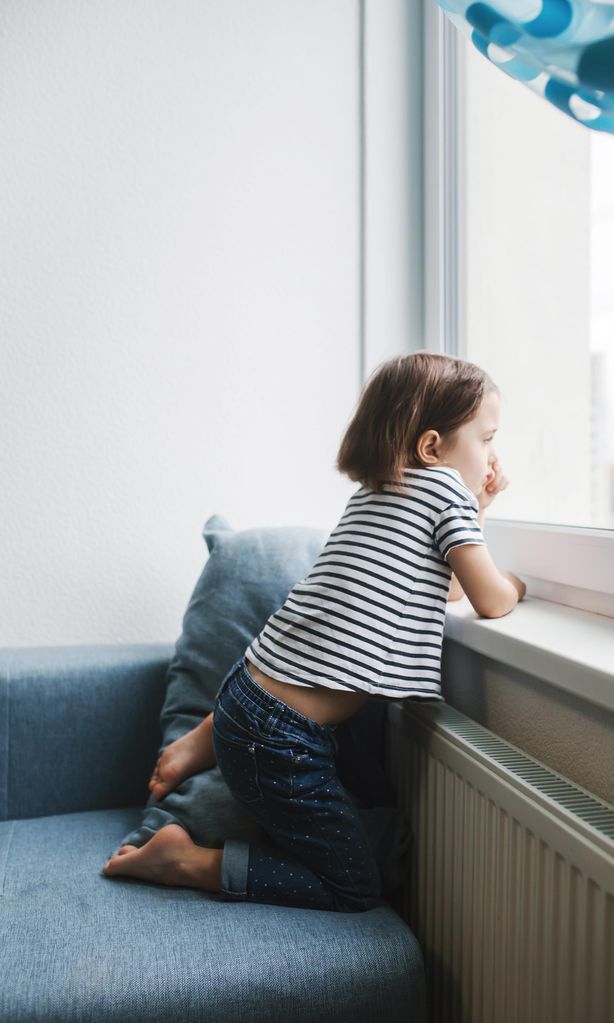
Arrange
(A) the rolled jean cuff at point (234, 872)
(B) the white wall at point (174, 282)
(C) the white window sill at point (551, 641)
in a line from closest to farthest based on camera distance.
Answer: (C) the white window sill at point (551, 641)
(A) the rolled jean cuff at point (234, 872)
(B) the white wall at point (174, 282)

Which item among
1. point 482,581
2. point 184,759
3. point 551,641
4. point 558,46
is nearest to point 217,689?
point 184,759

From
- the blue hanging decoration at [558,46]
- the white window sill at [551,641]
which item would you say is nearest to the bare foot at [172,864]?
the white window sill at [551,641]

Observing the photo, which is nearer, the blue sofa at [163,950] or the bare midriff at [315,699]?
the blue sofa at [163,950]

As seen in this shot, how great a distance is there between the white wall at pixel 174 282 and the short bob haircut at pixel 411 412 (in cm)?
55

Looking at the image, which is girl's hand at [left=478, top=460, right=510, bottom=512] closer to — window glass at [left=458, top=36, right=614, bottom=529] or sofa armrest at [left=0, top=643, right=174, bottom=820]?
window glass at [left=458, top=36, right=614, bottom=529]

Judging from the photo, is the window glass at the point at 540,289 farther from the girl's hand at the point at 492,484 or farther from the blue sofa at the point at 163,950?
the blue sofa at the point at 163,950

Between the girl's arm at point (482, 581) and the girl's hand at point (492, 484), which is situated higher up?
the girl's hand at point (492, 484)

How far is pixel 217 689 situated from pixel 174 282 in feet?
2.66

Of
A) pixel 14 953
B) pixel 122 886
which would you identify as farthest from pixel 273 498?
pixel 14 953

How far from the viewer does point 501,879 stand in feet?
3.02

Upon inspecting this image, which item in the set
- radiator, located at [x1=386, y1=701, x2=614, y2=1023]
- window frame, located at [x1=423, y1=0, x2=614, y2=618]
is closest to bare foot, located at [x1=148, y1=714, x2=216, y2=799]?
radiator, located at [x1=386, y1=701, x2=614, y2=1023]

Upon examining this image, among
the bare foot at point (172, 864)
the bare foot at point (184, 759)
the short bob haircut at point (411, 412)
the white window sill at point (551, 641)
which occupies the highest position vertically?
the short bob haircut at point (411, 412)

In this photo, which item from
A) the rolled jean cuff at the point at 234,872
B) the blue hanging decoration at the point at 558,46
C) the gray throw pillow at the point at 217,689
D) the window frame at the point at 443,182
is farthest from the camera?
the window frame at the point at 443,182

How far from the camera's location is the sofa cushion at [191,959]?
881 mm
